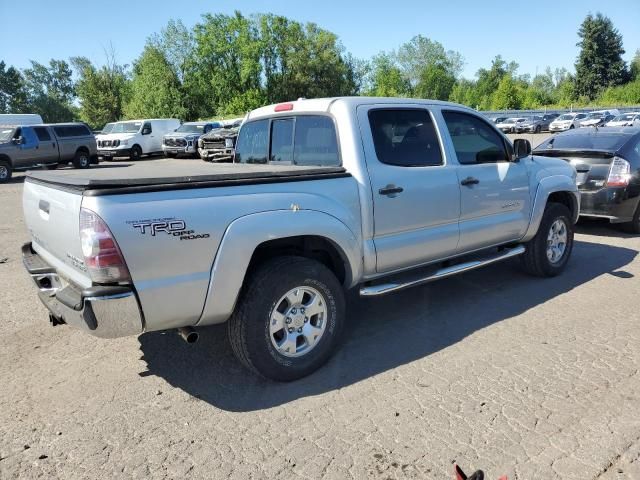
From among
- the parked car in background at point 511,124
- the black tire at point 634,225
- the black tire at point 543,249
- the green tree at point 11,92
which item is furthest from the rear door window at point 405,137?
the green tree at point 11,92

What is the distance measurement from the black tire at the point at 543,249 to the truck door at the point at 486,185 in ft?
1.28

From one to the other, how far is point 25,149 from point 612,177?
1963 cm

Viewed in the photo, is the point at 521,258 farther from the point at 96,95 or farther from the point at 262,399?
the point at 96,95

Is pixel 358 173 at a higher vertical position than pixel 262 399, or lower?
higher

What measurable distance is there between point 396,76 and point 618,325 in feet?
292

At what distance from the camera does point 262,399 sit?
3.36 metres

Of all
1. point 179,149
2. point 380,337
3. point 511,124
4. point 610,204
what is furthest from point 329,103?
point 511,124

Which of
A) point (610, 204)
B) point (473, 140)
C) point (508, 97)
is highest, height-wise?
point (508, 97)

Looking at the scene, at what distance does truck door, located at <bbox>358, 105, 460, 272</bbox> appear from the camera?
396 centimetres

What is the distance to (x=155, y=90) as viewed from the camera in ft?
176

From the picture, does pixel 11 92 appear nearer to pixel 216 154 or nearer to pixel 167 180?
pixel 216 154

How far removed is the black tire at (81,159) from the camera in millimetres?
21203

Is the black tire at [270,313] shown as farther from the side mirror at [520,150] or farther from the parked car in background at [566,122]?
the parked car in background at [566,122]

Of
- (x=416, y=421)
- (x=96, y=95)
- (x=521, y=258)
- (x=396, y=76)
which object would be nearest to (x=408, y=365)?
(x=416, y=421)
